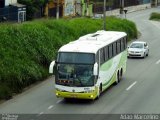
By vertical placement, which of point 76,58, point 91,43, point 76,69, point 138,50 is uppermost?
point 91,43

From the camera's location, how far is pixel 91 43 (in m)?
28.6

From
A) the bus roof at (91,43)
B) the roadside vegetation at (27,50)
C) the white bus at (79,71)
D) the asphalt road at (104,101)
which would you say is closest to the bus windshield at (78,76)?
the white bus at (79,71)

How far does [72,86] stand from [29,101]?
289 cm

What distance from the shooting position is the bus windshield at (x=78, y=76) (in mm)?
26500

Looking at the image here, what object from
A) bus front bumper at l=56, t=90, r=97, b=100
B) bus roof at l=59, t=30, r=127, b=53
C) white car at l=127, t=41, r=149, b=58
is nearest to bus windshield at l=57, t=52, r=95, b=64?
bus roof at l=59, t=30, r=127, b=53

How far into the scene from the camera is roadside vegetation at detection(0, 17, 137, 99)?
29875mm

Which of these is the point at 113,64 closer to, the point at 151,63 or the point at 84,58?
the point at 84,58

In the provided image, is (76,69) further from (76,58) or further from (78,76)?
(76,58)

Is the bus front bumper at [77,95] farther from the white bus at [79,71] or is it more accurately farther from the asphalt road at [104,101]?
the asphalt road at [104,101]

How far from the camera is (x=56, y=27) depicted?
42.2m

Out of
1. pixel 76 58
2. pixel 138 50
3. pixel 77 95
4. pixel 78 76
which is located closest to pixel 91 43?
pixel 76 58

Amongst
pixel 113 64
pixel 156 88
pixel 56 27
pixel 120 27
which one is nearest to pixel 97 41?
pixel 113 64

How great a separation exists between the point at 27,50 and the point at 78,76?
28.7 feet

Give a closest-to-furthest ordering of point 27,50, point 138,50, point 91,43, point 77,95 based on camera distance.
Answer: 1. point 77,95
2. point 91,43
3. point 27,50
4. point 138,50
